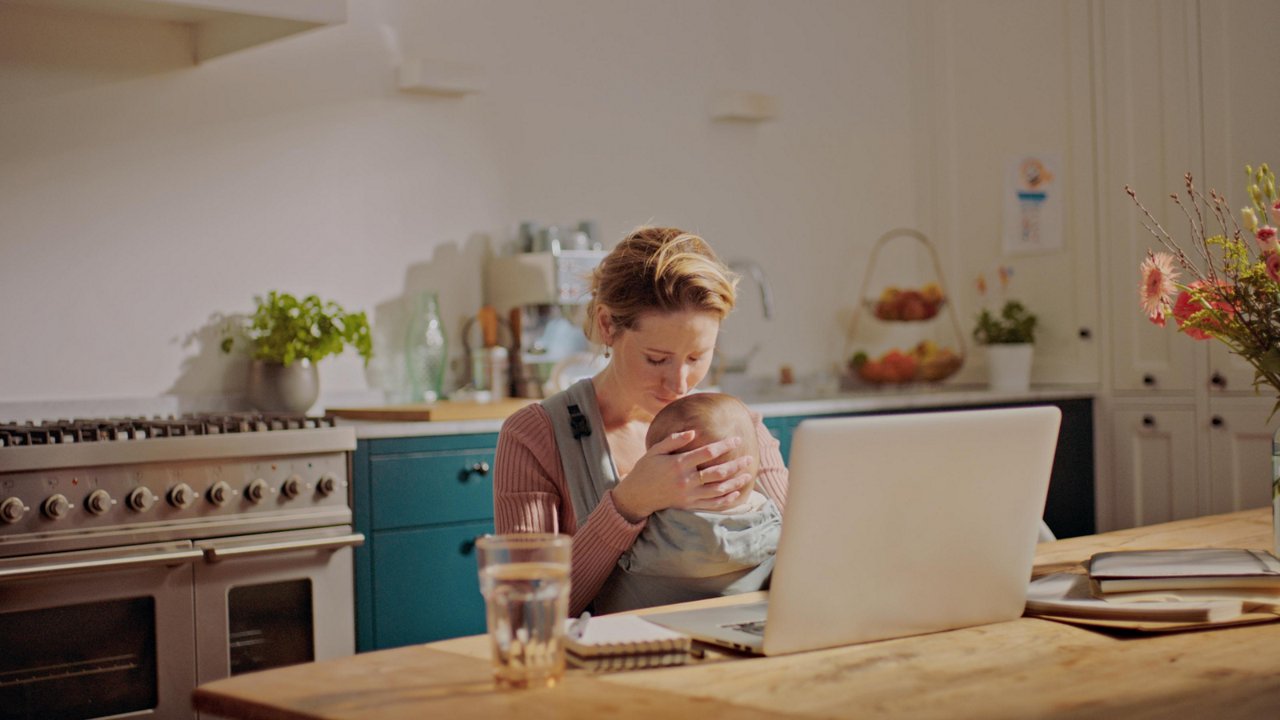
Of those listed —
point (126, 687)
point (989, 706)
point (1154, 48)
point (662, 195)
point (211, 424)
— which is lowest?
point (126, 687)

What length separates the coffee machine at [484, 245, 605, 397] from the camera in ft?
12.3

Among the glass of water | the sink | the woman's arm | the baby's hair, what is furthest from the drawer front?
the glass of water

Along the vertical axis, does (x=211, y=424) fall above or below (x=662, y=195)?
below

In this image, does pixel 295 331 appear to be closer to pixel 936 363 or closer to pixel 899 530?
pixel 936 363

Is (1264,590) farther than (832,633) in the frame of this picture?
Yes

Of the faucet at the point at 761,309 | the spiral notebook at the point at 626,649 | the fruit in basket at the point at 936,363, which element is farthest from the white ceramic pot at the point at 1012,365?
the spiral notebook at the point at 626,649

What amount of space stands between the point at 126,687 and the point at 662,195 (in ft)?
7.59

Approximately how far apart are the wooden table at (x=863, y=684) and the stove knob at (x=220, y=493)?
1556 millimetres

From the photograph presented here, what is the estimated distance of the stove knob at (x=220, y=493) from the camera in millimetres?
2756

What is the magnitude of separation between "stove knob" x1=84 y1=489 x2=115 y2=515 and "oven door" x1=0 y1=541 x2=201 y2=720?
83 millimetres

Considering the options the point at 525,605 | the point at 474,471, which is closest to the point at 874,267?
the point at 474,471

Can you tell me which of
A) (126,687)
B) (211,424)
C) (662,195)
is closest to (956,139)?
(662,195)

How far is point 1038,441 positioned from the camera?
4.54 feet

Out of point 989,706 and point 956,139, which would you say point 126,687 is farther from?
point 956,139
